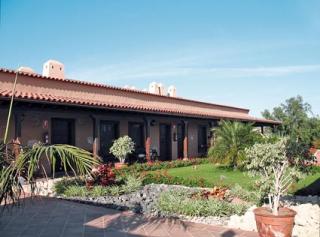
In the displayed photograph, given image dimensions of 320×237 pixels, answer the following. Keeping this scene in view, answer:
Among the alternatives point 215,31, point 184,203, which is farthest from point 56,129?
point 184,203

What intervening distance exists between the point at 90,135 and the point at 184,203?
919 cm

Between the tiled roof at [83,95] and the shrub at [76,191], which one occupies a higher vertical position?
the tiled roof at [83,95]

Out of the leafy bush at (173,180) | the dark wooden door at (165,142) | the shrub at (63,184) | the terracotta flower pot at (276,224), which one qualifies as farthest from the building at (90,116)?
the terracotta flower pot at (276,224)

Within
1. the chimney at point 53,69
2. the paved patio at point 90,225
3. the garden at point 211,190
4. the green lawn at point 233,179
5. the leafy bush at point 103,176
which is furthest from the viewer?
the chimney at point 53,69

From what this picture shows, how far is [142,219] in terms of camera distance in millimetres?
6949

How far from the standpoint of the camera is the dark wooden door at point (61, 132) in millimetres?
14212

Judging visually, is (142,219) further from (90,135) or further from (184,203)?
(90,135)

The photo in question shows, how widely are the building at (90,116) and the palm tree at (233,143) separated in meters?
3.75

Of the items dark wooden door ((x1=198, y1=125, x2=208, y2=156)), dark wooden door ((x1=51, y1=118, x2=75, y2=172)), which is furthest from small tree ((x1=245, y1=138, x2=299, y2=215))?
dark wooden door ((x1=198, y1=125, x2=208, y2=156))

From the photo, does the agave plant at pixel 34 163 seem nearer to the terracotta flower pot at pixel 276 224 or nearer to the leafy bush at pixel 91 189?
the terracotta flower pot at pixel 276 224

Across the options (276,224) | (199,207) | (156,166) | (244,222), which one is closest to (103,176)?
(199,207)

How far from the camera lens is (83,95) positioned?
16.8 meters

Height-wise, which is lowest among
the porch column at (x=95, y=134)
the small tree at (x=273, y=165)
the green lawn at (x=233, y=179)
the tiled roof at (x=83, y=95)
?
the green lawn at (x=233, y=179)

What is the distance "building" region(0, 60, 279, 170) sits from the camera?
12.6 metres
